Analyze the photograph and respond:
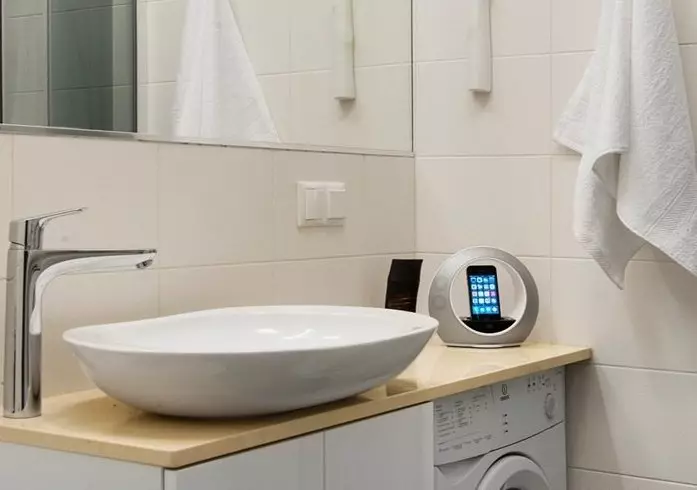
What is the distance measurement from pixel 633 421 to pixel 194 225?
1.01 m

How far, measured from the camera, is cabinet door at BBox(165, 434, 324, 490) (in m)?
1.25

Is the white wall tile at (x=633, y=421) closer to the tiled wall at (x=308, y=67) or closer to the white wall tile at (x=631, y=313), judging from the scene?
the white wall tile at (x=631, y=313)

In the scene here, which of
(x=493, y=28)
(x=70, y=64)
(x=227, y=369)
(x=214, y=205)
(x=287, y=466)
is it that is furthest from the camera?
(x=493, y=28)

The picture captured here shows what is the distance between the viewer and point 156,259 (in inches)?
69.9

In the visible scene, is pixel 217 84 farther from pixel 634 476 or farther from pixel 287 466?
pixel 634 476

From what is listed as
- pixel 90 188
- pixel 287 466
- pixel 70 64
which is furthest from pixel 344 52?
pixel 287 466

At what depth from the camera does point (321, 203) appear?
84.0 inches

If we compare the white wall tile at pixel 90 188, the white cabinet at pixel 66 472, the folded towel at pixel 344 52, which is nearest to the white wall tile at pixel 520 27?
the folded towel at pixel 344 52

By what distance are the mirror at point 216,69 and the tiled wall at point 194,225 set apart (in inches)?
2.2

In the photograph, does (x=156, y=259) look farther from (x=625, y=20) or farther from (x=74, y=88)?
(x=625, y=20)

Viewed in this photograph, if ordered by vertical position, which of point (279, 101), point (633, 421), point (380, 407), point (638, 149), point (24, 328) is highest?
point (279, 101)

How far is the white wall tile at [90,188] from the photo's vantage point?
1.56 meters

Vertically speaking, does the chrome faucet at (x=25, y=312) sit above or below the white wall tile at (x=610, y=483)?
above

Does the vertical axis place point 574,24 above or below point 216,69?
above
